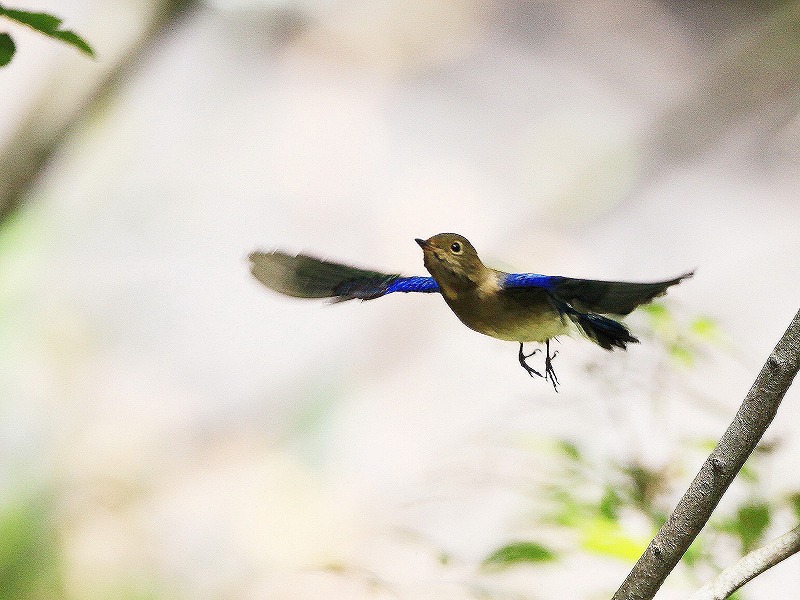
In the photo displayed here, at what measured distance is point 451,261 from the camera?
31cm

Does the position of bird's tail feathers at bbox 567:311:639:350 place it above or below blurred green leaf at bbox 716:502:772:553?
below

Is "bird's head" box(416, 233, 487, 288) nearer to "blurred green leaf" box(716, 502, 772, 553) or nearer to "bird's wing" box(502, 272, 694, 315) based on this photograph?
"bird's wing" box(502, 272, 694, 315)

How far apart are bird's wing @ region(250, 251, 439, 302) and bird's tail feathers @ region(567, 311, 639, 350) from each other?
0.21 ft

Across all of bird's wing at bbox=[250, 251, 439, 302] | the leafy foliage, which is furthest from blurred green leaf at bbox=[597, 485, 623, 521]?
the leafy foliage

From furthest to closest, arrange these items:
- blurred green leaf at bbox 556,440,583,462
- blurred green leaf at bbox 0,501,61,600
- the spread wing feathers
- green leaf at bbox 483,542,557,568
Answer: blurred green leaf at bbox 0,501,61,600 < blurred green leaf at bbox 556,440,583,462 < green leaf at bbox 483,542,557,568 < the spread wing feathers

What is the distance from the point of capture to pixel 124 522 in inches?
53.7

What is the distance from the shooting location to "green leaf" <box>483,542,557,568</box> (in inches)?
27.3

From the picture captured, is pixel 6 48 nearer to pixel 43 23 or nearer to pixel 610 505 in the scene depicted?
pixel 43 23

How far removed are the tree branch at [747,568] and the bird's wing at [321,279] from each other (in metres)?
0.19

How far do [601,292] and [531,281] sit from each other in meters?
0.04

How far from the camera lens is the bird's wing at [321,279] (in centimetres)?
33

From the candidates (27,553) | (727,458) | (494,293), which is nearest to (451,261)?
(494,293)

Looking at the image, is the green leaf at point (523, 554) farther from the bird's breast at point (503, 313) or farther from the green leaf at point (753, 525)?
the bird's breast at point (503, 313)

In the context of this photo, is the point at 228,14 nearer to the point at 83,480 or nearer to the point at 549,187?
the point at 549,187
